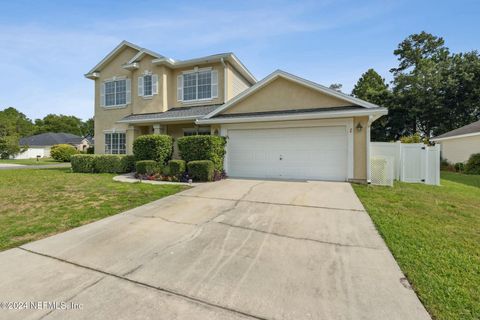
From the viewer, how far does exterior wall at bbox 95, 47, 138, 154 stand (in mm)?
16859

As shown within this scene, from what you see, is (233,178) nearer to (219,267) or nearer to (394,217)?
(394,217)

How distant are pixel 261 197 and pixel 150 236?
12.2ft

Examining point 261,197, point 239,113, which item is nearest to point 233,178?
point 239,113

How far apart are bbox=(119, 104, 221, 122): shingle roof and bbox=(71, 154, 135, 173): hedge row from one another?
8.58ft

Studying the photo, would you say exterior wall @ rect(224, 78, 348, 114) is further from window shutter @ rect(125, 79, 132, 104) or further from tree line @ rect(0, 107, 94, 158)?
tree line @ rect(0, 107, 94, 158)

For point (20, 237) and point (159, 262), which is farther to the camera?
point (20, 237)

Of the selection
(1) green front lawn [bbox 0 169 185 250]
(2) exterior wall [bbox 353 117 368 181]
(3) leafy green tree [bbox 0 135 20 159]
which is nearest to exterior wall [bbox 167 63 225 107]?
(1) green front lawn [bbox 0 169 185 250]

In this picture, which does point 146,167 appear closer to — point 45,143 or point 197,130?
point 197,130

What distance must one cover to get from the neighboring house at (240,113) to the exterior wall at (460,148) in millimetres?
14914

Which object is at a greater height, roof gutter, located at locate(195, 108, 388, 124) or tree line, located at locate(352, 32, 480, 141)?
tree line, located at locate(352, 32, 480, 141)

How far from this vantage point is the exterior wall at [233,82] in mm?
14945

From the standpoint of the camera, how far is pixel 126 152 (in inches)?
647

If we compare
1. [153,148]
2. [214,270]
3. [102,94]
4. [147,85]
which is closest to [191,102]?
[147,85]

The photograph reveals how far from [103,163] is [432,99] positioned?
31.5 m
